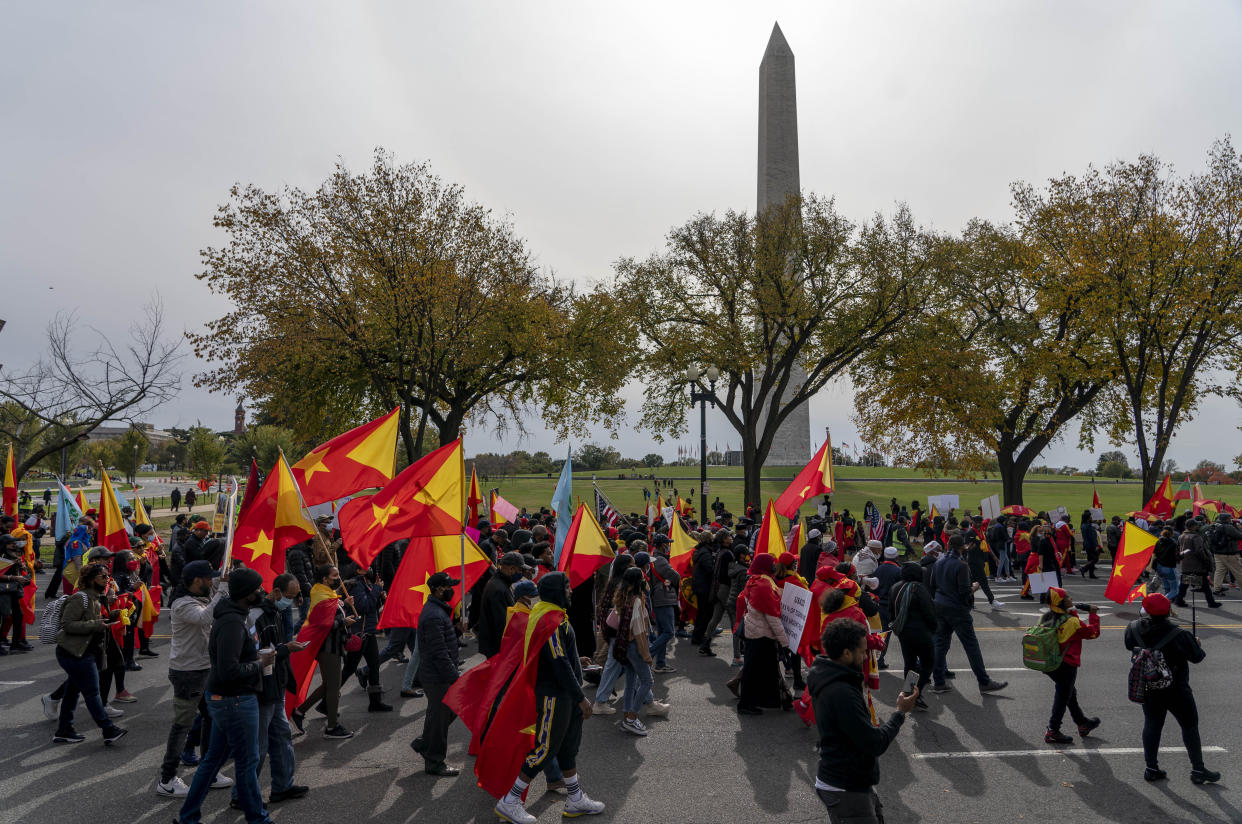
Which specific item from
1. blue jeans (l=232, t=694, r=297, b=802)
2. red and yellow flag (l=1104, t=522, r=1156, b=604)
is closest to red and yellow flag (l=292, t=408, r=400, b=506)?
blue jeans (l=232, t=694, r=297, b=802)

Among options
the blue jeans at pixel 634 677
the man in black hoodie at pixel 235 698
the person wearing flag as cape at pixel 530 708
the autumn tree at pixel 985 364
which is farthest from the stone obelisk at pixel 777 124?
the man in black hoodie at pixel 235 698

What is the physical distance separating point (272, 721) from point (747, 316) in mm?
23508

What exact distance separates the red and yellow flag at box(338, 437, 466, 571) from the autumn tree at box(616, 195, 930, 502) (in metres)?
19.0

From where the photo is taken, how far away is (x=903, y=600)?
8.12 m

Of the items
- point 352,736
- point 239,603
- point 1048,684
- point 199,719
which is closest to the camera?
point 239,603

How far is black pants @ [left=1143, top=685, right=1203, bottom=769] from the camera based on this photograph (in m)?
6.04

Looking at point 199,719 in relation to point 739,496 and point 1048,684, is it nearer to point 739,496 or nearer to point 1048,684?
point 1048,684

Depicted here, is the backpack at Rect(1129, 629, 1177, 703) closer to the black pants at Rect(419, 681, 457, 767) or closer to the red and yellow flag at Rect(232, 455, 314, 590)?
the black pants at Rect(419, 681, 457, 767)

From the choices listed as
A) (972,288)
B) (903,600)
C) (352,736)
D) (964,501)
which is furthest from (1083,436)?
(352,736)

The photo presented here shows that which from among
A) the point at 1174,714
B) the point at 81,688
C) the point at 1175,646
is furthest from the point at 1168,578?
the point at 81,688

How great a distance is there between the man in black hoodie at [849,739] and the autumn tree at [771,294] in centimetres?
2280

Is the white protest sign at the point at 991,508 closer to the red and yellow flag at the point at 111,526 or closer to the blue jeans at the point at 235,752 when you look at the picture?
the red and yellow flag at the point at 111,526

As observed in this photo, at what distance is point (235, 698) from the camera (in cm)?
499

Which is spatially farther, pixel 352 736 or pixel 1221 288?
pixel 1221 288
